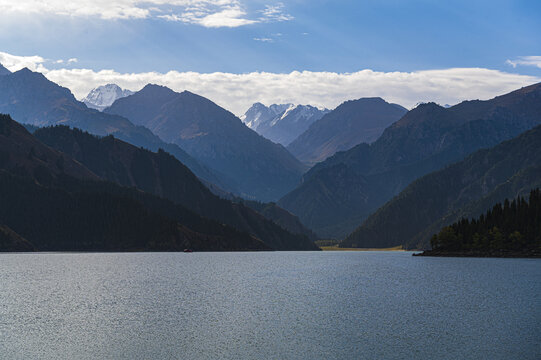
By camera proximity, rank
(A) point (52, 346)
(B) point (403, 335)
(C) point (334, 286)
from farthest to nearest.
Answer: (C) point (334, 286) < (B) point (403, 335) < (A) point (52, 346)

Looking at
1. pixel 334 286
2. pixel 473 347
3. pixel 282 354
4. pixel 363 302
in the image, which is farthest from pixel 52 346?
pixel 334 286

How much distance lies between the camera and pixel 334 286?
518 ft

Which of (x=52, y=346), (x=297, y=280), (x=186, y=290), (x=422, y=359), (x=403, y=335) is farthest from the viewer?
(x=297, y=280)

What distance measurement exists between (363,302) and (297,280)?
193 feet

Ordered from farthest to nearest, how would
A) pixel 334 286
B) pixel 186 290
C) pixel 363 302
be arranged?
pixel 334 286
pixel 186 290
pixel 363 302

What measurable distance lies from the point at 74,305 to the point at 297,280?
79.2 m

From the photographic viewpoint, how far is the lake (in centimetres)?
7306

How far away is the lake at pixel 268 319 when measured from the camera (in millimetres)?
73062

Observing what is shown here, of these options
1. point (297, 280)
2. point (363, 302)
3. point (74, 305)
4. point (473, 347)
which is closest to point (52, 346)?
point (74, 305)

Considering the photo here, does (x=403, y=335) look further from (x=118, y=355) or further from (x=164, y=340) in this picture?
(x=118, y=355)

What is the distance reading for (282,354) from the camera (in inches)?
2788

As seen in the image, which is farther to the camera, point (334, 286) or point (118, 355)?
point (334, 286)

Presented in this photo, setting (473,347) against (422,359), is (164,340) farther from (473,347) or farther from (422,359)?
(473,347)

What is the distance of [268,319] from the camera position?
320ft
